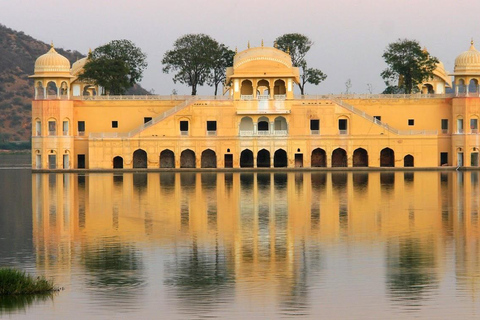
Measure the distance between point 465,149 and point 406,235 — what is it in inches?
1409

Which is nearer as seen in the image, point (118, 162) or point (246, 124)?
point (118, 162)

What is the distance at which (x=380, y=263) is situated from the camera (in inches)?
733

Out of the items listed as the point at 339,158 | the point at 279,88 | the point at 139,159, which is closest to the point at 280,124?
the point at 279,88

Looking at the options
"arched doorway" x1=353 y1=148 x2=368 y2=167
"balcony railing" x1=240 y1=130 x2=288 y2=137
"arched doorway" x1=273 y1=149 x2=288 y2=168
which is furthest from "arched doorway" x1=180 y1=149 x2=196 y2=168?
"arched doorway" x1=353 y1=148 x2=368 y2=167

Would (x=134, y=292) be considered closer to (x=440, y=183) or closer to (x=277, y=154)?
(x=440, y=183)

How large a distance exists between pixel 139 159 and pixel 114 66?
7.32 metres

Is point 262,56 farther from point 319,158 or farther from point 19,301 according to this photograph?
Result: point 19,301

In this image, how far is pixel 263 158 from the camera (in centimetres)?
6094

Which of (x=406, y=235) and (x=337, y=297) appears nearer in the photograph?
(x=337, y=297)

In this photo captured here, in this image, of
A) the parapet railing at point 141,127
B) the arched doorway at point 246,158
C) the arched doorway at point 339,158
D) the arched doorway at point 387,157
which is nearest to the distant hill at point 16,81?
the parapet railing at point 141,127

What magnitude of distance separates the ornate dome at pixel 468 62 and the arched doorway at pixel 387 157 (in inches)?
252

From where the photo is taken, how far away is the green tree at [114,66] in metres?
63.2

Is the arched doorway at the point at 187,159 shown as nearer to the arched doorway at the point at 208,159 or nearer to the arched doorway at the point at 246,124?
the arched doorway at the point at 208,159

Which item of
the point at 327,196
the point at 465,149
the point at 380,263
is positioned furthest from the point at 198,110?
the point at 380,263
